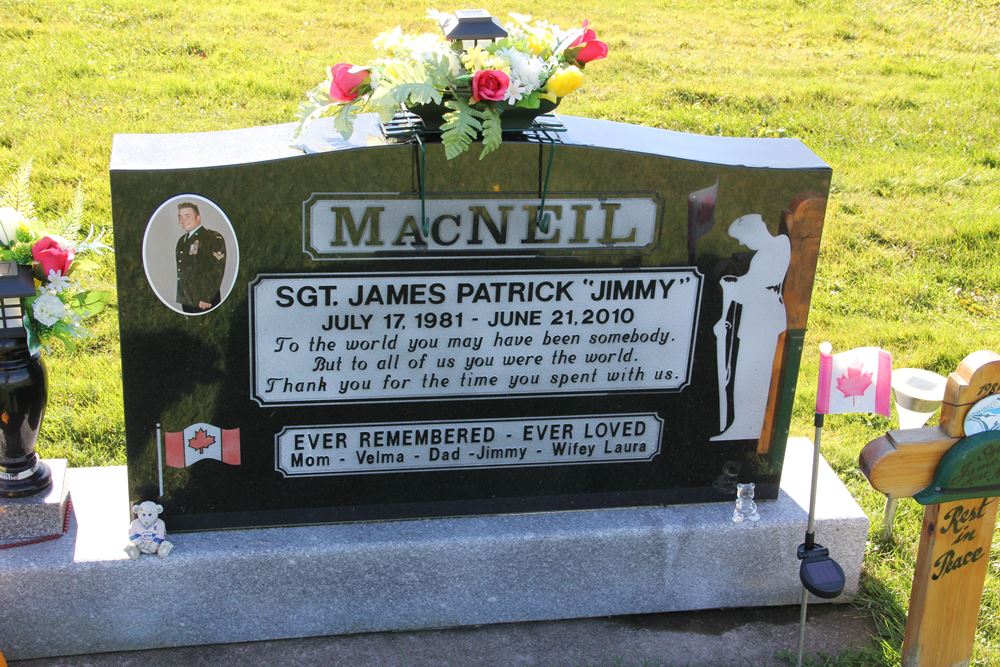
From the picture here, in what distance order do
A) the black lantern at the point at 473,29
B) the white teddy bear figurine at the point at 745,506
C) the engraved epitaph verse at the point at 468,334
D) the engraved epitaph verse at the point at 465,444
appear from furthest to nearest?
the white teddy bear figurine at the point at 745,506
the engraved epitaph verse at the point at 465,444
the engraved epitaph verse at the point at 468,334
the black lantern at the point at 473,29

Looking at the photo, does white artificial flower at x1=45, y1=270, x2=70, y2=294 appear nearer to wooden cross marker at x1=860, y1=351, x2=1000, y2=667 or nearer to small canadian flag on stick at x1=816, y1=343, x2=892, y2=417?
small canadian flag on stick at x1=816, y1=343, x2=892, y2=417

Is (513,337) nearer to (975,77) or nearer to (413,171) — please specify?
(413,171)

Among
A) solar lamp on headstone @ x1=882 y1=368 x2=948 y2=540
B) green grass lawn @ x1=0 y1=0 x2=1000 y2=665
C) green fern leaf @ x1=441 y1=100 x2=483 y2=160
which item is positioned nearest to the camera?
green fern leaf @ x1=441 y1=100 x2=483 y2=160

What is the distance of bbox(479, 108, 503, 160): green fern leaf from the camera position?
12.9 feet

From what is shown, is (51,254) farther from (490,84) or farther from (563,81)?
(563,81)

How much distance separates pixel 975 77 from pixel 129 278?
921cm

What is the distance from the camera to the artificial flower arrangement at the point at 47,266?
4105mm

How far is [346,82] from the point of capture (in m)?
3.97

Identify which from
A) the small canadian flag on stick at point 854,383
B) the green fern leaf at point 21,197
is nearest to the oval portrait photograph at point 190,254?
the green fern leaf at point 21,197

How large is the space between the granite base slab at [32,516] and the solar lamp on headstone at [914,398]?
3453mm

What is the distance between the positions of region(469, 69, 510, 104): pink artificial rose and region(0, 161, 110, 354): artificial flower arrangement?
161 cm

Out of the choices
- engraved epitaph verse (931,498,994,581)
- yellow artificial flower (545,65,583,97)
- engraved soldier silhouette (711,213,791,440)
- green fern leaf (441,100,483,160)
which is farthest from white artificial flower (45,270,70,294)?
engraved epitaph verse (931,498,994,581)

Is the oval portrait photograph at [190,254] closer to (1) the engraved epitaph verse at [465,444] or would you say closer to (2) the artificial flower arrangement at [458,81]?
(2) the artificial flower arrangement at [458,81]

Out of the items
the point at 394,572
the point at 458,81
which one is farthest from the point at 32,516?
the point at 458,81
